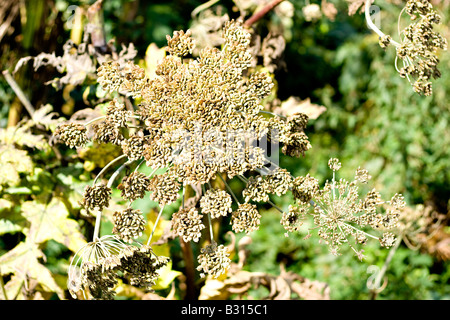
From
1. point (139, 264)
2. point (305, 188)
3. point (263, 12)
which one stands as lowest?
point (139, 264)

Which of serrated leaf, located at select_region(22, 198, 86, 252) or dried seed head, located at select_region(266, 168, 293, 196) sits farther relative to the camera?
serrated leaf, located at select_region(22, 198, 86, 252)

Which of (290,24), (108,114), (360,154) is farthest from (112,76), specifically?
(360,154)

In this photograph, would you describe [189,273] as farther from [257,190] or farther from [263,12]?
[263,12]

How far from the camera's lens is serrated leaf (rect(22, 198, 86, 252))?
82cm

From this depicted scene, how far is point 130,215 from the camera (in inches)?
23.4

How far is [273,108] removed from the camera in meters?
0.90

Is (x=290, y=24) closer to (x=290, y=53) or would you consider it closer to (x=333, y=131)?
A: (x=290, y=53)

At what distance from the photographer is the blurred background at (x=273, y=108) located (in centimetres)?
85

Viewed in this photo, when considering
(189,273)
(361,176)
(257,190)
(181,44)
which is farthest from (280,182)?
(189,273)

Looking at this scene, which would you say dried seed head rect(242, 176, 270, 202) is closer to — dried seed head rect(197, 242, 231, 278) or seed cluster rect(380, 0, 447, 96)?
dried seed head rect(197, 242, 231, 278)

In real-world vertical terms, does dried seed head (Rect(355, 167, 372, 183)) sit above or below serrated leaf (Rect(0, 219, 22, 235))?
above

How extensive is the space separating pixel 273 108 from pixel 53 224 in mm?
512

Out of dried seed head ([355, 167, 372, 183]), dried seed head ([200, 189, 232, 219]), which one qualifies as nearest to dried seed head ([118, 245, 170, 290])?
dried seed head ([200, 189, 232, 219])

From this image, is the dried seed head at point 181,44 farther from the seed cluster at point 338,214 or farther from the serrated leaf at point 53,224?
the serrated leaf at point 53,224
